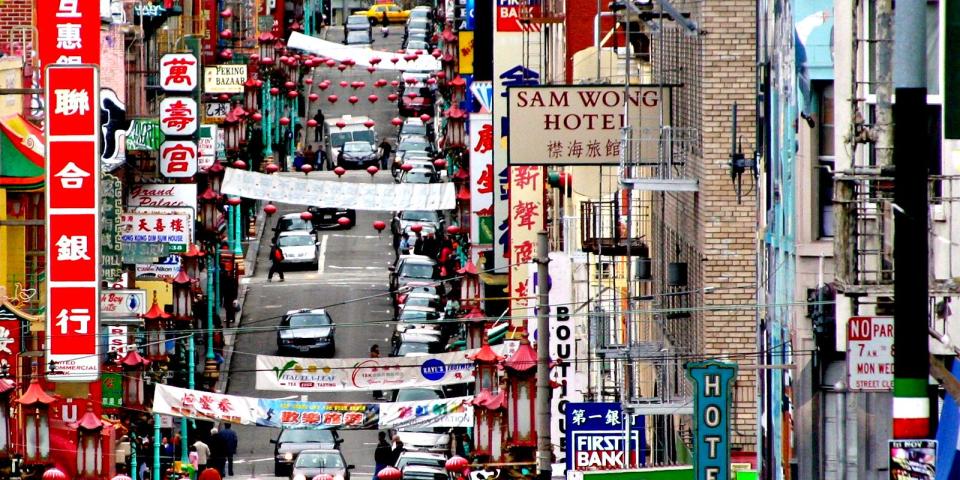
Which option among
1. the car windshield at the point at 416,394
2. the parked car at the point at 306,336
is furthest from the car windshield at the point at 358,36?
the car windshield at the point at 416,394

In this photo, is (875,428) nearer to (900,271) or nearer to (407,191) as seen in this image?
(900,271)

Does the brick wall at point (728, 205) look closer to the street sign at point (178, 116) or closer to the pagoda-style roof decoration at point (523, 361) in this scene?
the pagoda-style roof decoration at point (523, 361)

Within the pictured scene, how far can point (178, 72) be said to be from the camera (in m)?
61.8

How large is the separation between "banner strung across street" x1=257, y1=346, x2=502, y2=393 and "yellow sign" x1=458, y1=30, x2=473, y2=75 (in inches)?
1284

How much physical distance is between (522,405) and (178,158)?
2058 centimetres

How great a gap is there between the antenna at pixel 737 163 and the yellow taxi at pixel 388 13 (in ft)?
355

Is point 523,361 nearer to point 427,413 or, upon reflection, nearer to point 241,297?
point 427,413

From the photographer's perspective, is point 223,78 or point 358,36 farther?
point 358,36

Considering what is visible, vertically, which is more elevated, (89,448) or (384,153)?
(384,153)

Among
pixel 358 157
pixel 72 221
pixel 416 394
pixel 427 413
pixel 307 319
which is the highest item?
pixel 358 157

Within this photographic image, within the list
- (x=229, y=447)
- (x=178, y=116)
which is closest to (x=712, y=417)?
(x=229, y=447)

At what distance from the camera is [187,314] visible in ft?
180

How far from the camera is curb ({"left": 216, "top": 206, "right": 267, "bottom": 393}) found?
200 feet

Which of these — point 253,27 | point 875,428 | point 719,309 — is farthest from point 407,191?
point 875,428
